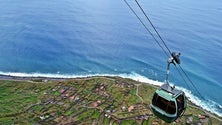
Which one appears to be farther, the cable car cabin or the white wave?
the white wave

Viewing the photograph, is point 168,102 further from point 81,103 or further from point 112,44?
point 112,44

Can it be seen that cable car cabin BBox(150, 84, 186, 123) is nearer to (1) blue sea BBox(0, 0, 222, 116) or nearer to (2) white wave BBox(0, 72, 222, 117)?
(2) white wave BBox(0, 72, 222, 117)

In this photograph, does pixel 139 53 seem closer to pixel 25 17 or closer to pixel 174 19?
pixel 174 19

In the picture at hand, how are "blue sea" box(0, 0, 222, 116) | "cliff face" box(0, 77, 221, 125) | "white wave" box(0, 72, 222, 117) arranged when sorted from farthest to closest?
"blue sea" box(0, 0, 222, 116) → "white wave" box(0, 72, 222, 117) → "cliff face" box(0, 77, 221, 125)

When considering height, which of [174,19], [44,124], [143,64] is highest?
[174,19]

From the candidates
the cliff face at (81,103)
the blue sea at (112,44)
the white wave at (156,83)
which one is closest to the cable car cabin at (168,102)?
the cliff face at (81,103)

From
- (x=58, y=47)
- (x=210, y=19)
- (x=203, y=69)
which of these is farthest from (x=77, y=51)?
(x=210, y=19)

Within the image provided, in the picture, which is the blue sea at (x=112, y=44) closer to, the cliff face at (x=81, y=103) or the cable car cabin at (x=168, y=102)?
the cliff face at (x=81, y=103)

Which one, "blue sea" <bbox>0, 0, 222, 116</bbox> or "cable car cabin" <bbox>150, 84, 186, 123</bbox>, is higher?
"cable car cabin" <bbox>150, 84, 186, 123</bbox>

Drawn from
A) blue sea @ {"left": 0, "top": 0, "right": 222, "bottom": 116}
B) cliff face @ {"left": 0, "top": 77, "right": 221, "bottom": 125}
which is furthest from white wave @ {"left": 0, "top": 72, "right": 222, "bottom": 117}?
cliff face @ {"left": 0, "top": 77, "right": 221, "bottom": 125}
